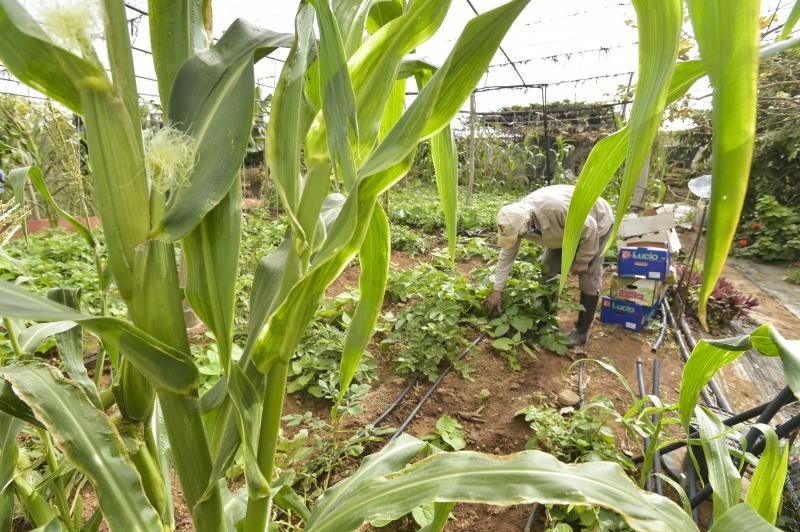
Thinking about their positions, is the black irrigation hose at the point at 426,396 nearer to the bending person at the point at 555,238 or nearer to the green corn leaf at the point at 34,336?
Result: the bending person at the point at 555,238

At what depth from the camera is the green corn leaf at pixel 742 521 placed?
48 centimetres

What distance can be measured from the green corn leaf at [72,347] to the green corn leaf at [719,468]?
42.4 inches

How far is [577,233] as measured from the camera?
0.42 m

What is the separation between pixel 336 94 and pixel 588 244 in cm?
286

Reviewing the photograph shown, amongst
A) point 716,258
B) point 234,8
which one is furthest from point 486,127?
point 716,258

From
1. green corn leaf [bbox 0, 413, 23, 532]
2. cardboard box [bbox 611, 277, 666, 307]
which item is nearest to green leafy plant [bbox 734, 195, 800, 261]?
cardboard box [bbox 611, 277, 666, 307]

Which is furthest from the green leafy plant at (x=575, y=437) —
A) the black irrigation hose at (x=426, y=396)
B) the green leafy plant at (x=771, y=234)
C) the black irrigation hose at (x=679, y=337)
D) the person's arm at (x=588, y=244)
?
the green leafy plant at (x=771, y=234)

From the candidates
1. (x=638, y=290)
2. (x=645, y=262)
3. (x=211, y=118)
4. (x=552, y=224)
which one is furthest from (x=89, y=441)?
(x=638, y=290)

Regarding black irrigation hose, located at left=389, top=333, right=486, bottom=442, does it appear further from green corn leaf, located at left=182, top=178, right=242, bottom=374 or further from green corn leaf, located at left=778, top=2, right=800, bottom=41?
green corn leaf, located at left=778, top=2, right=800, bottom=41

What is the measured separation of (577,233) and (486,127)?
40.0ft

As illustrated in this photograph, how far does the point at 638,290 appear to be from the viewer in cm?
307

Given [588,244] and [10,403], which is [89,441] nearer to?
[10,403]

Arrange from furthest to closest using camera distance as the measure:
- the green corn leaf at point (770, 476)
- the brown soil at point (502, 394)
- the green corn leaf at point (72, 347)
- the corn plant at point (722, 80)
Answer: the brown soil at point (502, 394)
the green corn leaf at point (770, 476)
the green corn leaf at point (72, 347)
the corn plant at point (722, 80)

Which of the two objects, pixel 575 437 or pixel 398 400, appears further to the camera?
pixel 398 400
